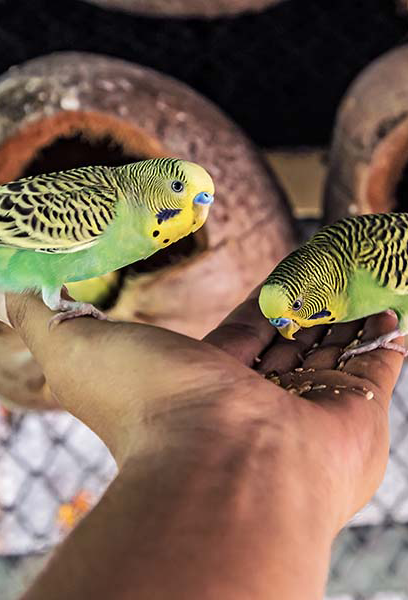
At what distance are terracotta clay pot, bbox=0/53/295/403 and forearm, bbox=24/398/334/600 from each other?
43 cm

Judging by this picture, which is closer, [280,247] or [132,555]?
[132,555]

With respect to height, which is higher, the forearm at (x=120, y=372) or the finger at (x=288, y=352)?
the forearm at (x=120, y=372)

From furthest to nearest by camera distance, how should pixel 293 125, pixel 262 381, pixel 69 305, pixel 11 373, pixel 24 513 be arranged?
1. pixel 293 125
2. pixel 24 513
3. pixel 11 373
4. pixel 69 305
5. pixel 262 381

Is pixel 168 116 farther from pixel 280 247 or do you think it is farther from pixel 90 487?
pixel 90 487

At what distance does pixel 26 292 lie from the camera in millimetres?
535

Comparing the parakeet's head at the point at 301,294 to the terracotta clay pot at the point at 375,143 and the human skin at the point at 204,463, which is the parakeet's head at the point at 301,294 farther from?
the terracotta clay pot at the point at 375,143

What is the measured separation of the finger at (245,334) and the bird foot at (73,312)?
3.2 inches

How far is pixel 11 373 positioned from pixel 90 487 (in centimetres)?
36

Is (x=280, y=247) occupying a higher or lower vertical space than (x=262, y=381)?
lower

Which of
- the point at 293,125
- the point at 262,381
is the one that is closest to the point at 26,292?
the point at 262,381

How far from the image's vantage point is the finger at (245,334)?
0.53 meters

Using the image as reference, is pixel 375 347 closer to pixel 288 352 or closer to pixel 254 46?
pixel 288 352

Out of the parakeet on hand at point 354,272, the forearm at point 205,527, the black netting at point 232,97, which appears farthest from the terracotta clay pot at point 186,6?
the forearm at point 205,527

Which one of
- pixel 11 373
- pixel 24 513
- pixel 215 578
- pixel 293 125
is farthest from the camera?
pixel 293 125
